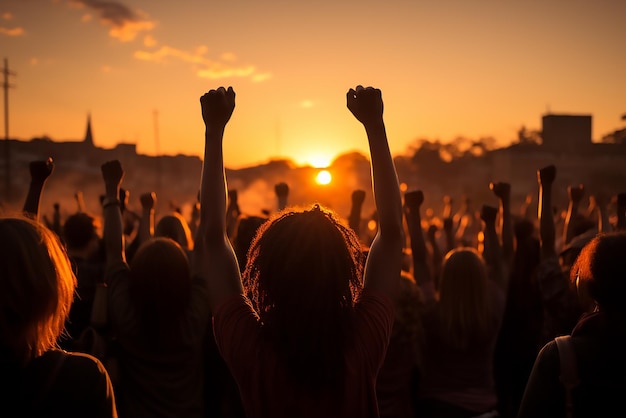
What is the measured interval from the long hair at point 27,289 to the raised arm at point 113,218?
1969 mm

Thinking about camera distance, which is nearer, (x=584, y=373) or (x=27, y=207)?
(x=584, y=373)

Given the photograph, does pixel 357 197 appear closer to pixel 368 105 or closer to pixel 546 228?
pixel 546 228

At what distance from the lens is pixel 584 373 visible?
2.28 metres

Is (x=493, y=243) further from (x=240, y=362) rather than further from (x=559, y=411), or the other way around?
(x=240, y=362)

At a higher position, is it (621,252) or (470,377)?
(621,252)

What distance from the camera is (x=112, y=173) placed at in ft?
13.7

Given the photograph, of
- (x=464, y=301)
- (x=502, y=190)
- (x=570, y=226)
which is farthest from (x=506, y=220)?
(x=464, y=301)

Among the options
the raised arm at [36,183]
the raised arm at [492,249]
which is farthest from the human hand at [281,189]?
the raised arm at [36,183]

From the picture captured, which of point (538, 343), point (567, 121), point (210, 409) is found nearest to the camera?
point (210, 409)

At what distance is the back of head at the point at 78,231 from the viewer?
455cm

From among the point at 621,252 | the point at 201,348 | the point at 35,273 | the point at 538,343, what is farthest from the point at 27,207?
the point at 538,343

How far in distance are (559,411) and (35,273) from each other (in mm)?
1831

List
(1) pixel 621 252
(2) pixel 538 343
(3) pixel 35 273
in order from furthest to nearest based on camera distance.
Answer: (2) pixel 538 343, (1) pixel 621 252, (3) pixel 35 273

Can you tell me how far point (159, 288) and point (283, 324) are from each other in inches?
63.4
